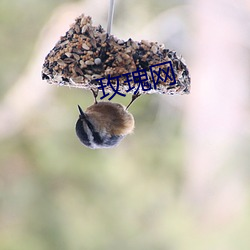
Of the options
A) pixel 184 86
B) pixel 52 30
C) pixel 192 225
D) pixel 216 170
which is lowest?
pixel 184 86

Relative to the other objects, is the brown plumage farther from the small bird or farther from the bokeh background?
the bokeh background

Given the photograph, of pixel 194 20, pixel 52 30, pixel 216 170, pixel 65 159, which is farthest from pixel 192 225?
pixel 52 30

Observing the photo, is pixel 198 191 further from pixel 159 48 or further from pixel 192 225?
pixel 159 48
